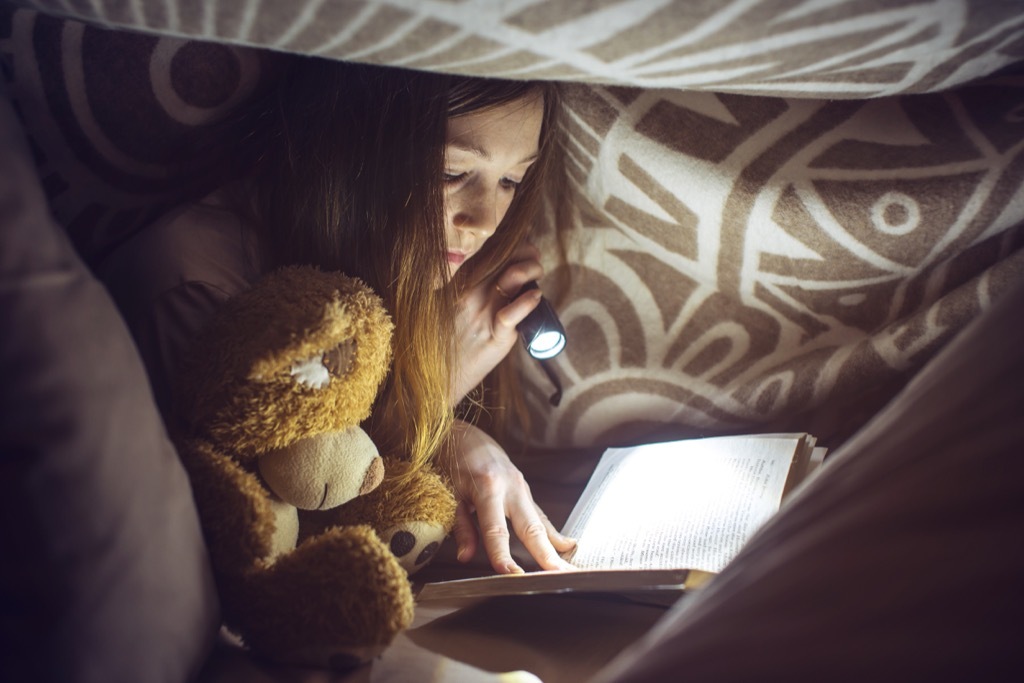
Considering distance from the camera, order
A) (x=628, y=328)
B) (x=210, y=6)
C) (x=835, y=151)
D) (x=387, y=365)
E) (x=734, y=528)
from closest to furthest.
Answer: (x=210, y=6) < (x=387, y=365) < (x=734, y=528) < (x=835, y=151) < (x=628, y=328)

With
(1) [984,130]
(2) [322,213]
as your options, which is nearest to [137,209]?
(2) [322,213]

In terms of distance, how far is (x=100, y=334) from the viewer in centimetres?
49

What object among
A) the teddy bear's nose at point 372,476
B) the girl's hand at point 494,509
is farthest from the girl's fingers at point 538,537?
the teddy bear's nose at point 372,476

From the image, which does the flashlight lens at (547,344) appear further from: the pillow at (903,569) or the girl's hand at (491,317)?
the pillow at (903,569)

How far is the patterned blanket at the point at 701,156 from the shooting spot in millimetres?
608

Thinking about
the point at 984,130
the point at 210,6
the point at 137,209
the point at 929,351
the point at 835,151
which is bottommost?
the point at 137,209

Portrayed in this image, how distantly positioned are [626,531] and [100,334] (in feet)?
1.90

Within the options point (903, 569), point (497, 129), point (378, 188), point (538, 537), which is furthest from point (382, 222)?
→ point (903, 569)

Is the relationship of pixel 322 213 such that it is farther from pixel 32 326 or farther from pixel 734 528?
pixel 734 528

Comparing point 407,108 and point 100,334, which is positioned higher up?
point 407,108

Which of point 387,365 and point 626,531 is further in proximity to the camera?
point 626,531

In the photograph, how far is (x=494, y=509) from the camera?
928 mm

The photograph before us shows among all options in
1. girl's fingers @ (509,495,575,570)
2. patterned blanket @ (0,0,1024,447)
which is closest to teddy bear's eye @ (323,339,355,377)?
patterned blanket @ (0,0,1024,447)

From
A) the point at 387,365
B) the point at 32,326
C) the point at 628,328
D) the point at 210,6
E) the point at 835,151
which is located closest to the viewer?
the point at 32,326
